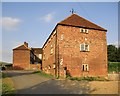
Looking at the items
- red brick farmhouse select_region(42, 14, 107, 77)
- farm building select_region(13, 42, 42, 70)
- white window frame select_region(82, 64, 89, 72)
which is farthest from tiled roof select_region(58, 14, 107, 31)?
farm building select_region(13, 42, 42, 70)

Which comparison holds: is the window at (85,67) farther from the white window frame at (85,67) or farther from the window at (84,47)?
the window at (84,47)

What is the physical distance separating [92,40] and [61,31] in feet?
18.7

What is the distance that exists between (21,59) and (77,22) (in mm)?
37525

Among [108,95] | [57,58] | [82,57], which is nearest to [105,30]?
[82,57]

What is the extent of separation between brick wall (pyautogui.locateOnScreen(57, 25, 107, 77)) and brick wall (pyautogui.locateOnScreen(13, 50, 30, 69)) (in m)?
37.6

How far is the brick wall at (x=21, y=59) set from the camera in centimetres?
6562

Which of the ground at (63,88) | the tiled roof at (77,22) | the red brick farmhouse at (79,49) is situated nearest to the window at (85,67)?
the red brick farmhouse at (79,49)

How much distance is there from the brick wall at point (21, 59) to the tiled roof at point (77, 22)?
35556 mm

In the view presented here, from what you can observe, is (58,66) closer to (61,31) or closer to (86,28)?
(61,31)

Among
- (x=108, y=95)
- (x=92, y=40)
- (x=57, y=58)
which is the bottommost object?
(x=108, y=95)

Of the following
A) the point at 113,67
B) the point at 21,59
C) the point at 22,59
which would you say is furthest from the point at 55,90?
the point at 22,59

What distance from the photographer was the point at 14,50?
6656 cm

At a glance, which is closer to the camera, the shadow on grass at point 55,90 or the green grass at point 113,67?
the shadow on grass at point 55,90

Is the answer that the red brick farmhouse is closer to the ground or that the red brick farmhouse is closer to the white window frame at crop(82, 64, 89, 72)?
the white window frame at crop(82, 64, 89, 72)
